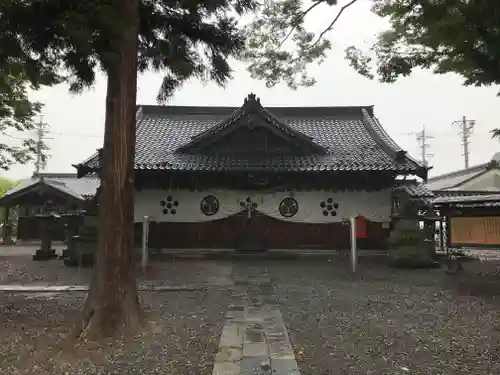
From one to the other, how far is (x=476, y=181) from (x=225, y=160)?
2438cm

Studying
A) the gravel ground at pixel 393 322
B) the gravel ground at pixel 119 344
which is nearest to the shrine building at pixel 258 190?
the gravel ground at pixel 393 322

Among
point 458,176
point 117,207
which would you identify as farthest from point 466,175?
point 117,207

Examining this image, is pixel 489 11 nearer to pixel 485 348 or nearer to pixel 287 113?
pixel 485 348

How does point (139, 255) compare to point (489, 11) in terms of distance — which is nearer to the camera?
point (489, 11)

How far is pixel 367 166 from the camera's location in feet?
→ 49.1

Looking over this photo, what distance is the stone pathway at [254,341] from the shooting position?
15.4 ft

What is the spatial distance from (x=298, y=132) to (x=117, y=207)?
11401 mm

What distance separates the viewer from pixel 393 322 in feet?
21.9

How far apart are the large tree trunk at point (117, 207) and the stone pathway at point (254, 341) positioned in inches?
57.5

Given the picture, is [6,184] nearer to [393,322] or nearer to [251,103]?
[251,103]

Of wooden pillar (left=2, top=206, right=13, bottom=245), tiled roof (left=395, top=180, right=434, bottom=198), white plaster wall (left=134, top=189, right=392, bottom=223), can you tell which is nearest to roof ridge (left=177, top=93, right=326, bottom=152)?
white plaster wall (left=134, top=189, right=392, bottom=223)

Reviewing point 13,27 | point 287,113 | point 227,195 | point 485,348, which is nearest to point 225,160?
point 227,195

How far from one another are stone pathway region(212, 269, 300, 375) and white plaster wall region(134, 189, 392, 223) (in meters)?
6.99

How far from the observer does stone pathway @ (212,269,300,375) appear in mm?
4707
